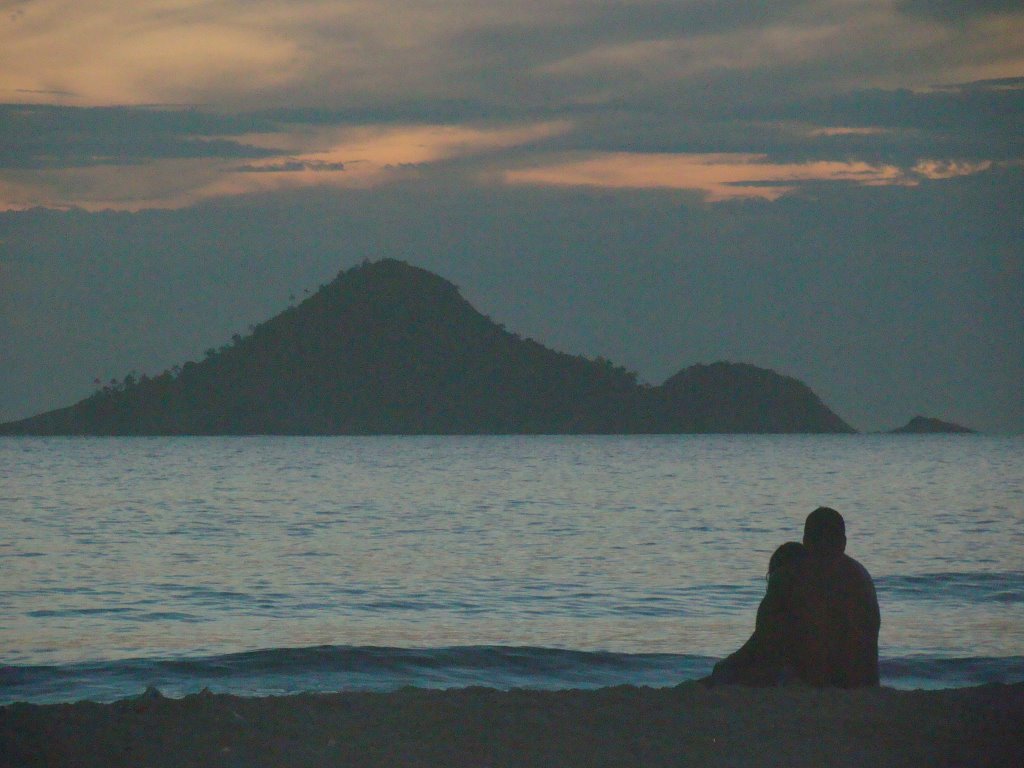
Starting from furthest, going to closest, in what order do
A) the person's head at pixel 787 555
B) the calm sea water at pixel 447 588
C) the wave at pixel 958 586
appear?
the wave at pixel 958 586 < the calm sea water at pixel 447 588 < the person's head at pixel 787 555

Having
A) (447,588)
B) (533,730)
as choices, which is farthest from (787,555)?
(447,588)

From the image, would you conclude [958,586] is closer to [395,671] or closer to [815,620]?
[395,671]

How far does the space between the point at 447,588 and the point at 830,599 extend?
14815 mm

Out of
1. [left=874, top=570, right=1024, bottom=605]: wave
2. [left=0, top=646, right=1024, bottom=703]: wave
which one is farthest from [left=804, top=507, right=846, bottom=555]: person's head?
[left=874, top=570, right=1024, bottom=605]: wave

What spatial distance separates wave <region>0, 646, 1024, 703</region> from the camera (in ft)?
42.8

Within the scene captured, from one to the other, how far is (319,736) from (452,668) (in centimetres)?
701

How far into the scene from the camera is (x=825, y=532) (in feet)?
27.1

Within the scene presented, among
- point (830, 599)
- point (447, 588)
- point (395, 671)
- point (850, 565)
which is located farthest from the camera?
point (447, 588)

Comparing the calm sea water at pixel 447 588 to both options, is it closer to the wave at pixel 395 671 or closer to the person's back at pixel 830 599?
the wave at pixel 395 671

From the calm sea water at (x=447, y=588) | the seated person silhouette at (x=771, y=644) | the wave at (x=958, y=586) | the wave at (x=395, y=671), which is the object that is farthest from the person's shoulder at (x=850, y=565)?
the wave at (x=958, y=586)

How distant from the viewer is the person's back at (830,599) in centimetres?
823

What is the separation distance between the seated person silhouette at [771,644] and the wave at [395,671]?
413cm

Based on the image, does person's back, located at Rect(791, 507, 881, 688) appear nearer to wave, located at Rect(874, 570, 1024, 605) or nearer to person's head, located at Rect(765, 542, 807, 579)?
person's head, located at Rect(765, 542, 807, 579)

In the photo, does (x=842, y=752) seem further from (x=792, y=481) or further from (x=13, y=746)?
(x=792, y=481)
